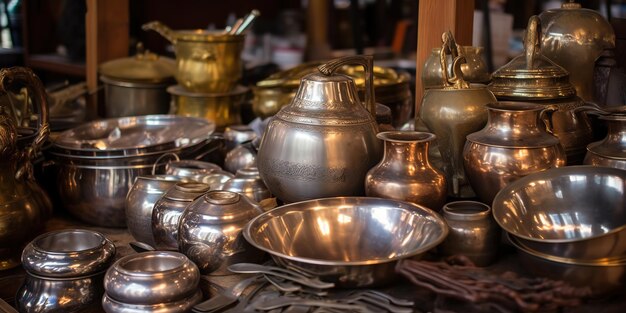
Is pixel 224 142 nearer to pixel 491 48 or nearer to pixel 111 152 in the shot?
pixel 111 152

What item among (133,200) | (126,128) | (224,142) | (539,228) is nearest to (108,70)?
(126,128)

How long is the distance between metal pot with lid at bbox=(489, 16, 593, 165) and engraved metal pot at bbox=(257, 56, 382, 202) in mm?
355

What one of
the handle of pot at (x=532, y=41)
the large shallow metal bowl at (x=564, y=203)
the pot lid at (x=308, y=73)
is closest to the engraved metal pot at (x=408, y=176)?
the large shallow metal bowl at (x=564, y=203)

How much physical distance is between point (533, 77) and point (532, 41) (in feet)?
0.27

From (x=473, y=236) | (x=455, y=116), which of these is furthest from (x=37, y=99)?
(x=473, y=236)

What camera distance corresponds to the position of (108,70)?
2.77 meters

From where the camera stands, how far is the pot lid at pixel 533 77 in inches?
70.6

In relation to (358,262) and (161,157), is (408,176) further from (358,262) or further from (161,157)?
(161,157)

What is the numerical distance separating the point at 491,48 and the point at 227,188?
218 centimetres

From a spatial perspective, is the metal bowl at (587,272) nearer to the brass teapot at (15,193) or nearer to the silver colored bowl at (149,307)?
the silver colored bowl at (149,307)

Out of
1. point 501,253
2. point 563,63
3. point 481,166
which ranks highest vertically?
point 563,63

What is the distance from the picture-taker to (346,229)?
1569mm

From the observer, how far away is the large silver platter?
85.0 inches

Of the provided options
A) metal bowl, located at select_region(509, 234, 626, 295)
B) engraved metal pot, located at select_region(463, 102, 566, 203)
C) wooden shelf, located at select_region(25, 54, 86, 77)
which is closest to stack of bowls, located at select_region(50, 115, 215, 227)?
engraved metal pot, located at select_region(463, 102, 566, 203)
